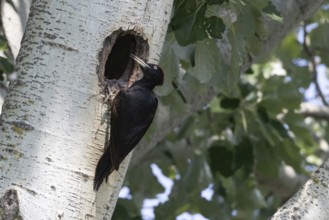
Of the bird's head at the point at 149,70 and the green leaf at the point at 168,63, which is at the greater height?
the bird's head at the point at 149,70

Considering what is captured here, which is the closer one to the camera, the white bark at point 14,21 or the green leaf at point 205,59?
the green leaf at point 205,59

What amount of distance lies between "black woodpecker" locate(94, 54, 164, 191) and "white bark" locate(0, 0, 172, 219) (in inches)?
1.3

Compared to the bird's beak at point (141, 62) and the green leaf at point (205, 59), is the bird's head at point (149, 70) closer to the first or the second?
the bird's beak at point (141, 62)

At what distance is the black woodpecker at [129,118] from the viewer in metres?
2.78

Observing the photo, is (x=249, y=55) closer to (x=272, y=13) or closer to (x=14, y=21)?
(x=272, y=13)

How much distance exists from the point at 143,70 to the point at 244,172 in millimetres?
2303

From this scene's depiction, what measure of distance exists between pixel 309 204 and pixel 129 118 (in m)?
0.65

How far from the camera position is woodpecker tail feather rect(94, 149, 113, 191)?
2.76 meters

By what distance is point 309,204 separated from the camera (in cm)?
269

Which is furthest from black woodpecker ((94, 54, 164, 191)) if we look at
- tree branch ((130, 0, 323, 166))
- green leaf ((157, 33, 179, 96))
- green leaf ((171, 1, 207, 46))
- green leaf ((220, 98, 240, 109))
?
green leaf ((220, 98, 240, 109))

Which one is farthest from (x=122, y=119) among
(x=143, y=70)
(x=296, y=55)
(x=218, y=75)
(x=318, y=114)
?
(x=296, y=55)

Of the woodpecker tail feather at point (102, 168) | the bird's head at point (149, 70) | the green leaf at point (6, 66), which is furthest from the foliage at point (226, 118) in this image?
the woodpecker tail feather at point (102, 168)

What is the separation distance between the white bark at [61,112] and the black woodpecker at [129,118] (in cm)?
3

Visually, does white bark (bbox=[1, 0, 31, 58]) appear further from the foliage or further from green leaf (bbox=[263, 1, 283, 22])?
green leaf (bbox=[263, 1, 283, 22])
